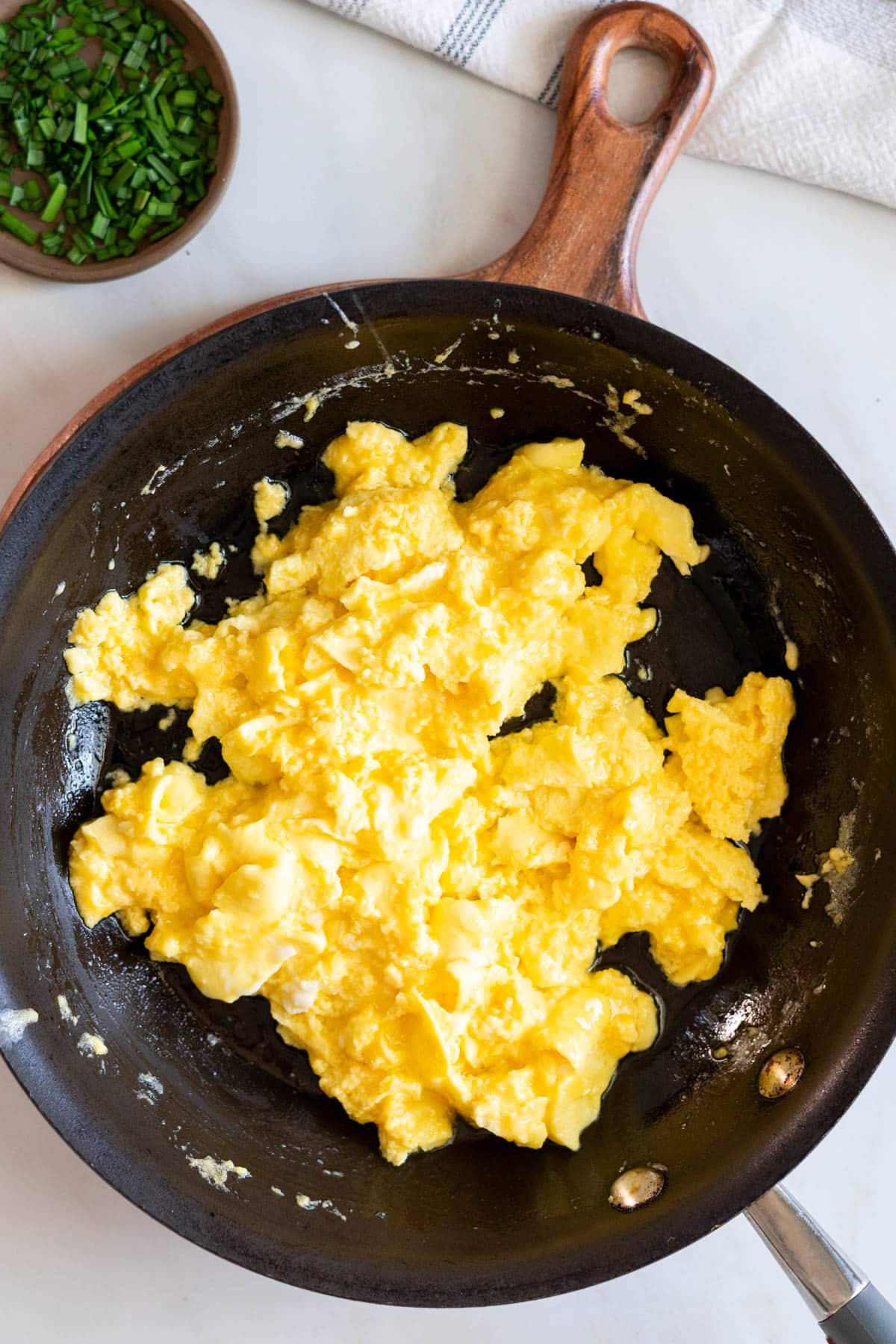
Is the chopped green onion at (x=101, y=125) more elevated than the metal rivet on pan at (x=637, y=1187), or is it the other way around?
the chopped green onion at (x=101, y=125)

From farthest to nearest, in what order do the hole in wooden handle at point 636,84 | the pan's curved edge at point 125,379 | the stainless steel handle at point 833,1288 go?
the hole in wooden handle at point 636,84 → the pan's curved edge at point 125,379 → the stainless steel handle at point 833,1288

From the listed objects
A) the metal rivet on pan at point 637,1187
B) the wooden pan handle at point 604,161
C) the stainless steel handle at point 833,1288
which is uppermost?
the wooden pan handle at point 604,161

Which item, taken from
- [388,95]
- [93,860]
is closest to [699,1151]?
[93,860]

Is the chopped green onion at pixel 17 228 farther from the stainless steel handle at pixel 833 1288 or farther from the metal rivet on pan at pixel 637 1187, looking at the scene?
the stainless steel handle at pixel 833 1288

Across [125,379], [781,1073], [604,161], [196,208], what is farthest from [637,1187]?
[196,208]

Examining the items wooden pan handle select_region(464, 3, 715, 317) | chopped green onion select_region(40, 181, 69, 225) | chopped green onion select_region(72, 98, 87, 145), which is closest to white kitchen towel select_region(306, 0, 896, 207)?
wooden pan handle select_region(464, 3, 715, 317)

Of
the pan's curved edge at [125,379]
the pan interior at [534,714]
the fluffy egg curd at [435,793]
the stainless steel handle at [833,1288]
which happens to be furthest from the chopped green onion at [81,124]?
the stainless steel handle at [833,1288]

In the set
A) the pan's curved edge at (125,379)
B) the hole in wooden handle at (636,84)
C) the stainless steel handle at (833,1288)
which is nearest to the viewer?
the stainless steel handle at (833,1288)

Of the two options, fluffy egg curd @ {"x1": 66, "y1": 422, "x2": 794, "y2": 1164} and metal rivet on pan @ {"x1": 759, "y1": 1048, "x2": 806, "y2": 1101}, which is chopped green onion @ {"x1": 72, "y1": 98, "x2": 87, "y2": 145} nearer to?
fluffy egg curd @ {"x1": 66, "y1": 422, "x2": 794, "y2": 1164}
